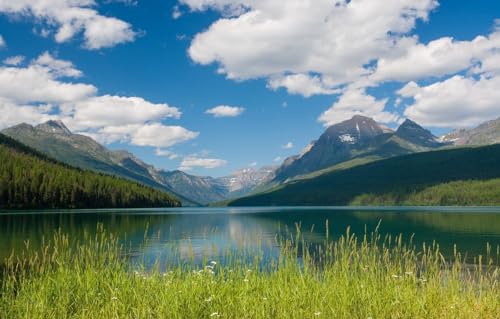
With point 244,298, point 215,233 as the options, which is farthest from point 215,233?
point 244,298

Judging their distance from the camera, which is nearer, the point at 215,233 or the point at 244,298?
the point at 244,298

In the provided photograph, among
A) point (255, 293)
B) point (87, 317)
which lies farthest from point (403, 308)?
point (87, 317)

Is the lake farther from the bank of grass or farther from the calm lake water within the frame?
the bank of grass

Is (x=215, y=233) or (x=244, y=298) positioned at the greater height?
(x=244, y=298)

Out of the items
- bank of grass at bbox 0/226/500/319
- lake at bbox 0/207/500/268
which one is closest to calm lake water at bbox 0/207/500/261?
lake at bbox 0/207/500/268

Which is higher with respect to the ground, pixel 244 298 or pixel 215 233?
pixel 244 298

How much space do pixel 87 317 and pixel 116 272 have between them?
4075 millimetres

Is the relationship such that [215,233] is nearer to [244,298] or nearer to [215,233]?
[215,233]

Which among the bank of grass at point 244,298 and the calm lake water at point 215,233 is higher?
the bank of grass at point 244,298

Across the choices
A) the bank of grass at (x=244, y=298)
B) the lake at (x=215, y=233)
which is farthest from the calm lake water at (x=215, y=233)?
the bank of grass at (x=244, y=298)

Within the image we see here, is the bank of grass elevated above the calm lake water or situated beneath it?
elevated above

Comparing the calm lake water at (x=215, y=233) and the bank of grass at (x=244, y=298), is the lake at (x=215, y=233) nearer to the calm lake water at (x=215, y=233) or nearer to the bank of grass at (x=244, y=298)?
the calm lake water at (x=215, y=233)

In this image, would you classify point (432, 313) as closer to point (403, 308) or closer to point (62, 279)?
point (403, 308)

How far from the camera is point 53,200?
186 m
